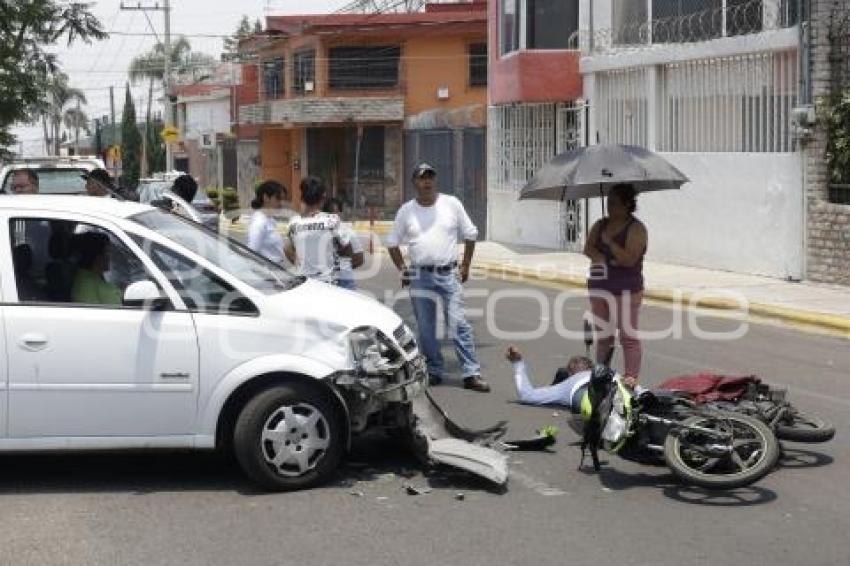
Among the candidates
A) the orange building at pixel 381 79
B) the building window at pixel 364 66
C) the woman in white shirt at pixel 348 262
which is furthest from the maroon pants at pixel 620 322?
the building window at pixel 364 66

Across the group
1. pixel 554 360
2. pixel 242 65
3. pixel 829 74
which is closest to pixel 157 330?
pixel 554 360

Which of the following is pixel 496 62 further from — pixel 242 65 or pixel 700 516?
pixel 242 65

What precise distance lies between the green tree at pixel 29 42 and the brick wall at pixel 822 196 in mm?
9505

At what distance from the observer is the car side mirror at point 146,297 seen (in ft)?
20.9

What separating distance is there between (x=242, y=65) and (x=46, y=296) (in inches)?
1988

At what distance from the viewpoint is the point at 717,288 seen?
16.5 m

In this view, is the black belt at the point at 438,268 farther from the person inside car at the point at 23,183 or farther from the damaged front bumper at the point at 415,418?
the person inside car at the point at 23,183

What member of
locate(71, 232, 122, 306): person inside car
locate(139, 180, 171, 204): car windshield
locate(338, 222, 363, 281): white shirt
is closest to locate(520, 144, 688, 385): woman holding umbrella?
locate(338, 222, 363, 281): white shirt

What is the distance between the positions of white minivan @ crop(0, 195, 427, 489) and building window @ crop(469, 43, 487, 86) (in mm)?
37945

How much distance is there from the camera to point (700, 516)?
6035mm

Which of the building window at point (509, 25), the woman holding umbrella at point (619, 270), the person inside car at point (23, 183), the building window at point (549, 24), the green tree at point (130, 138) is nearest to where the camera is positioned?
the woman holding umbrella at point (619, 270)

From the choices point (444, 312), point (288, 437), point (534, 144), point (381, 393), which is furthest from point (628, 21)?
point (288, 437)

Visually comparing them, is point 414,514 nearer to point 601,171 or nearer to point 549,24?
point 601,171

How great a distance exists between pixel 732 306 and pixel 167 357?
10066 millimetres
